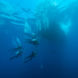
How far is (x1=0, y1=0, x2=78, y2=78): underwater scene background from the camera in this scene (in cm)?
895

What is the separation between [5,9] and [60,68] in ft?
23.1

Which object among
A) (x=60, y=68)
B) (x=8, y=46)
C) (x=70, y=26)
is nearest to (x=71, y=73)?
(x=60, y=68)

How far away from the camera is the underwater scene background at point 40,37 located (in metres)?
8.95

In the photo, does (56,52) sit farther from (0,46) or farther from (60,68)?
(0,46)

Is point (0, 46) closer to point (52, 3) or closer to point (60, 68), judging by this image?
point (60, 68)

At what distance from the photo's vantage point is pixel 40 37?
1117 centimetres

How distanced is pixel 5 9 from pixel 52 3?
9.17 ft

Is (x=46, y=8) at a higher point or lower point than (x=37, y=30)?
higher

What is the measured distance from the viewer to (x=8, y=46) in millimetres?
13570

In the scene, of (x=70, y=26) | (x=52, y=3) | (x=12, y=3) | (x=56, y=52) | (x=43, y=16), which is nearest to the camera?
(x=12, y=3)

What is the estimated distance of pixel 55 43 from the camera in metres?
12.0

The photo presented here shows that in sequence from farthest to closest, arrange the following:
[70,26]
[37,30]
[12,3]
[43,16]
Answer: [70,26], [37,30], [43,16], [12,3]

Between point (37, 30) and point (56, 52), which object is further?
point (56, 52)

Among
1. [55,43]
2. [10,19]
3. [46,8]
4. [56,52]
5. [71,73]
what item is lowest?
[71,73]
